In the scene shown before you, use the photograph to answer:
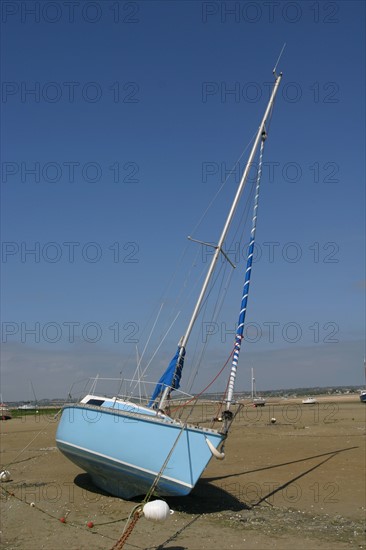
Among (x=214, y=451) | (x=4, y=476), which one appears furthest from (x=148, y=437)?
(x=4, y=476)

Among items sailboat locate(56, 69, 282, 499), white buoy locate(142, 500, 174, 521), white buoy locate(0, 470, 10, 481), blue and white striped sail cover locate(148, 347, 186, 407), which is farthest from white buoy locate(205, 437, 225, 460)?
white buoy locate(0, 470, 10, 481)

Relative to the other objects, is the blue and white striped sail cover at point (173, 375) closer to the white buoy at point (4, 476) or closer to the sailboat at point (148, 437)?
the sailboat at point (148, 437)

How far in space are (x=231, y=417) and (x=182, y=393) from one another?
6.15ft

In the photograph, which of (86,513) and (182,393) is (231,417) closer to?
(182,393)

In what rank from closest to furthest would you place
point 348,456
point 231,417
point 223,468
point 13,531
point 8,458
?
point 13,531 < point 231,417 < point 223,468 < point 348,456 < point 8,458

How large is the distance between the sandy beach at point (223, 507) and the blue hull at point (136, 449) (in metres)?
0.58

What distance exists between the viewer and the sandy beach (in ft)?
34.5

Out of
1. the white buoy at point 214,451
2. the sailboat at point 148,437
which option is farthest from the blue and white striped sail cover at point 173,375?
the white buoy at point 214,451

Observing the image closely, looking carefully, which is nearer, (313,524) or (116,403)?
(313,524)

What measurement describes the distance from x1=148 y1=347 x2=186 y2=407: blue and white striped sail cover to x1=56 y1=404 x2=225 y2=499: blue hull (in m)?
1.85

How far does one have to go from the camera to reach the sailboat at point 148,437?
1216 cm

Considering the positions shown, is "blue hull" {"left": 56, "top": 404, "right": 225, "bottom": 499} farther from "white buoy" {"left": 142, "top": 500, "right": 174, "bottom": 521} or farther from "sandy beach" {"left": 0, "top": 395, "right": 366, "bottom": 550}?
"white buoy" {"left": 142, "top": 500, "right": 174, "bottom": 521}

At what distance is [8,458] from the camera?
2217cm

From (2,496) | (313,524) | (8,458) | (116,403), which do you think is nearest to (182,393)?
(116,403)
